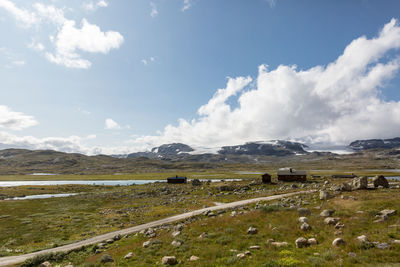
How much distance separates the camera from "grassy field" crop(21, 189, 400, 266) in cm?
1412

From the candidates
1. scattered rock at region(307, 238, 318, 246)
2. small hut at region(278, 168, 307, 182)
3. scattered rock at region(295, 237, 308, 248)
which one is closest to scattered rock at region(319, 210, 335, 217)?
scattered rock at region(307, 238, 318, 246)

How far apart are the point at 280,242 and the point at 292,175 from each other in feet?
250

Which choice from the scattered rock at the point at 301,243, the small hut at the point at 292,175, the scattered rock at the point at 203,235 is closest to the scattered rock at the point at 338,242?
the scattered rock at the point at 301,243

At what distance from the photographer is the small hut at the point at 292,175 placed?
85.8m

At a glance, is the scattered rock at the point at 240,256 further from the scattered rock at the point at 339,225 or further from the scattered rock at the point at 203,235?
the scattered rock at the point at 339,225

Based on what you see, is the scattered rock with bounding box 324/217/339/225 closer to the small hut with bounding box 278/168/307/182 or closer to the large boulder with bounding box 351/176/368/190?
the large boulder with bounding box 351/176/368/190

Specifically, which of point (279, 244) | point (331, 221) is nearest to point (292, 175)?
point (331, 221)

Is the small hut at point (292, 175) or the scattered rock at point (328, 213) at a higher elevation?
the scattered rock at point (328, 213)

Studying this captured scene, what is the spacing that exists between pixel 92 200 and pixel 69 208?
1163 centimetres

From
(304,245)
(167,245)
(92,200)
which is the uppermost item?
(304,245)

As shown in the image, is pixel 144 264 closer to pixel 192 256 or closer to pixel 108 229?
pixel 192 256

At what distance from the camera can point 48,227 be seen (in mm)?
45688

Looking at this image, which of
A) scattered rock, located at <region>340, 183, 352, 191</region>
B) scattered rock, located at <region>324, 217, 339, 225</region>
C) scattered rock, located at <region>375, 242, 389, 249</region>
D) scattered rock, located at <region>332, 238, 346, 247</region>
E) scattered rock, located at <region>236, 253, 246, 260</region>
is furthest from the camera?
scattered rock, located at <region>340, 183, 352, 191</region>

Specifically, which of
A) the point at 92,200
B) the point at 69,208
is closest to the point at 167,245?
the point at 69,208
